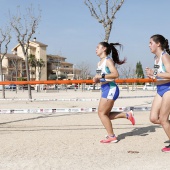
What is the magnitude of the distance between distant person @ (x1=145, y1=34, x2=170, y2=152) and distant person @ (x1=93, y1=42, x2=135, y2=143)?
784 millimetres

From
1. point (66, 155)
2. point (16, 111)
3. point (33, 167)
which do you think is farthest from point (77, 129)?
point (33, 167)

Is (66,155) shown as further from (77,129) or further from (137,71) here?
(137,71)

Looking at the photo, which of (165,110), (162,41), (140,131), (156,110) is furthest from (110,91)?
(140,131)

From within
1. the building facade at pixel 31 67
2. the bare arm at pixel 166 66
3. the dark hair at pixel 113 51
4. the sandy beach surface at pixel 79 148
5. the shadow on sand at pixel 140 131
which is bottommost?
the shadow on sand at pixel 140 131

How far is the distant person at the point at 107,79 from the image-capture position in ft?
17.3

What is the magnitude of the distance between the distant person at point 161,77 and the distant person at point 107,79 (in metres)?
0.78

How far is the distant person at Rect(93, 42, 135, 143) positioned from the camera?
5.26 metres

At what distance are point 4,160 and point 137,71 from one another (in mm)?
94857

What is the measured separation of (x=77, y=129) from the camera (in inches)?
275

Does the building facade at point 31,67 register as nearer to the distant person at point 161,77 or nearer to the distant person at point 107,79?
the distant person at point 107,79

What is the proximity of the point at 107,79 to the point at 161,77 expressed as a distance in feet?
3.38

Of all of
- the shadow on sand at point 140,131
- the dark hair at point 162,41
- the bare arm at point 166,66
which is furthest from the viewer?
the shadow on sand at point 140,131

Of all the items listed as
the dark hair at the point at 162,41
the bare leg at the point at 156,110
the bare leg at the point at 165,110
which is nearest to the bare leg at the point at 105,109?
the bare leg at the point at 156,110

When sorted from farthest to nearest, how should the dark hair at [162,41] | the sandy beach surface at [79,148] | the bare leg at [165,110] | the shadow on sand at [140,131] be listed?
1. the shadow on sand at [140,131]
2. the dark hair at [162,41]
3. the bare leg at [165,110]
4. the sandy beach surface at [79,148]
